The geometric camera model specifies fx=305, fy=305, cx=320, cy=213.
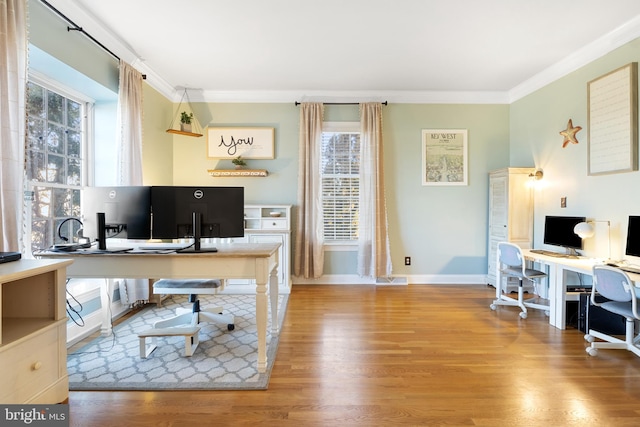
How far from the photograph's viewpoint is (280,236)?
4180 mm

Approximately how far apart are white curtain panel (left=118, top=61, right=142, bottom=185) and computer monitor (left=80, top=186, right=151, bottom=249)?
932 mm

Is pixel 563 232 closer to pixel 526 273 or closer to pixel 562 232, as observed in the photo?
pixel 562 232

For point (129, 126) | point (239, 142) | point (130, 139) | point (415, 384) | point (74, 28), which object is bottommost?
point (415, 384)

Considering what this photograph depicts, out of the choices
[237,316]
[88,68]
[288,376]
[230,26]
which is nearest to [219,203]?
[288,376]

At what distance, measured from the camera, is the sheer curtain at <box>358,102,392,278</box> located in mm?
4402

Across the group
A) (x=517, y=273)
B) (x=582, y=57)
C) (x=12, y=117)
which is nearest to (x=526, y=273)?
(x=517, y=273)

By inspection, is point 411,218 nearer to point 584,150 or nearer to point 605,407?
point 584,150

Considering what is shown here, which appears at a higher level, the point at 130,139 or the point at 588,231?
the point at 130,139

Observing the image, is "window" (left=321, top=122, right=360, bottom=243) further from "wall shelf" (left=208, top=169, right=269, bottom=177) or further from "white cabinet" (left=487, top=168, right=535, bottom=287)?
"white cabinet" (left=487, top=168, right=535, bottom=287)

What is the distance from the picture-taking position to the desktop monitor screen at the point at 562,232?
3291mm

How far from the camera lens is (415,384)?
2.04 meters

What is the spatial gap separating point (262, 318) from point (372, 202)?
2705 mm

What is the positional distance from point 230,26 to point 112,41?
124 cm

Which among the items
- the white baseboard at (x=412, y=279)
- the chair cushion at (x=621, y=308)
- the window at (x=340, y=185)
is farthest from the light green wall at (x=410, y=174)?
the chair cushion at (x=621, y=308)
